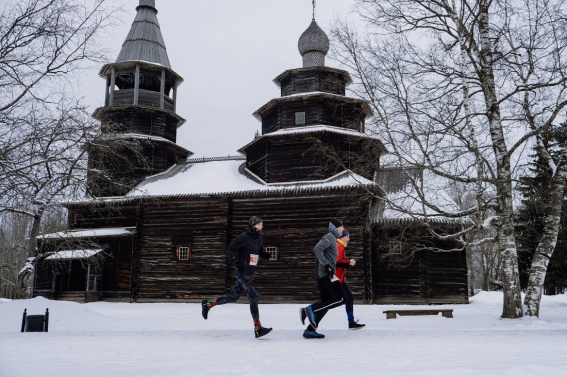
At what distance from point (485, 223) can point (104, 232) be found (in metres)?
19.5

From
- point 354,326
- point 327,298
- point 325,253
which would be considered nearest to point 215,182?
point 354,326

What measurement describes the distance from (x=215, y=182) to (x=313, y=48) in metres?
8.97

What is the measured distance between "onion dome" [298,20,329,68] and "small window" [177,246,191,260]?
37.5ft

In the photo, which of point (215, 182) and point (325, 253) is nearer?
point (325, 253)

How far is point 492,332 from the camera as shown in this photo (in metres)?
8.12

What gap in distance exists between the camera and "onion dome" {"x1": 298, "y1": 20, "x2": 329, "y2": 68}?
26.4m

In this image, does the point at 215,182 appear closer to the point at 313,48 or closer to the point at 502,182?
the point at 313,48

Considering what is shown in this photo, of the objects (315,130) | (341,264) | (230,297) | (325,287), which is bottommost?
(230,297)

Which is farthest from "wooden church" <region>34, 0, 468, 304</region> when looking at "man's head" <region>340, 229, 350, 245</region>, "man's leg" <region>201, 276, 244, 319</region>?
"man's leg" <region>201, 276, 244, 319</region>

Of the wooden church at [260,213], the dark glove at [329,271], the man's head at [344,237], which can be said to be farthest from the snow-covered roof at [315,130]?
the dark glove at [329,271]

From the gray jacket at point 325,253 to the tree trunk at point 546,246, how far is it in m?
6.46

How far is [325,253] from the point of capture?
7.92m

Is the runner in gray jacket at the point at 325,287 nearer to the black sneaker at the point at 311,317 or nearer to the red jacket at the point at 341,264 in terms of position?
the black sneaker at the point at 311,317

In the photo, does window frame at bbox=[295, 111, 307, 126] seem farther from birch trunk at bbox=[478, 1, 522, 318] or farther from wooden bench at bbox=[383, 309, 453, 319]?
wooden bench at bbox=[383, 309, 453, 319]
